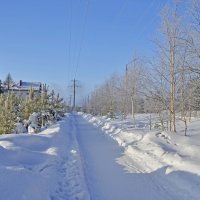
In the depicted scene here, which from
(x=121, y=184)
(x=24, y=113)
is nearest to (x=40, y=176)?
(x=121, y=184)

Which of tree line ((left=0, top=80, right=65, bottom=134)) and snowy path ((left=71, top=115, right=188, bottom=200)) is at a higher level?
tree line ((left=0, top=80, right=65, bottom=134))

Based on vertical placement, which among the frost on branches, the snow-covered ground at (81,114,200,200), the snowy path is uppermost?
the frost on branches

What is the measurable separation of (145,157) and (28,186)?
7646 millimetres

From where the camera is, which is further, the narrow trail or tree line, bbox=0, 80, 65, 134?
tree line, bbox=0, 80, 65, 134

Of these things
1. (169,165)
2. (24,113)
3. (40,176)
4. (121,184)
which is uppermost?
(24,113)

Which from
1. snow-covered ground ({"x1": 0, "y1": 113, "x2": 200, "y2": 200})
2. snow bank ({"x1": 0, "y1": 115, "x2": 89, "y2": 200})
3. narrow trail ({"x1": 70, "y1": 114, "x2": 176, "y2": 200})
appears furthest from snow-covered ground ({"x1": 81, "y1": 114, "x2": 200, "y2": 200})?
snow bank ({"x1": 0, "y1": 115, "x2": 89, "y2": 200})

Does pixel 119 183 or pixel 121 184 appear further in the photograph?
pixel 119 183

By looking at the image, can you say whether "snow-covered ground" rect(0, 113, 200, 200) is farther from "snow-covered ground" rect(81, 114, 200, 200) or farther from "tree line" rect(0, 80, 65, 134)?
"tree line" rect(0, 80, 65, 134)

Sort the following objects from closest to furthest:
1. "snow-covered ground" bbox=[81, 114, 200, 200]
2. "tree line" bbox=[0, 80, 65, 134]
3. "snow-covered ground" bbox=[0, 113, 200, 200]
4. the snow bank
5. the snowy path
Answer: the snow bank, "snow-covered ground" bbox=[0, 113, 200, 200], the snowy path, "snow-covered ground" bbox=[81, 114, 200, 200], "tree line" bbox=[0, 80, 65, 134]

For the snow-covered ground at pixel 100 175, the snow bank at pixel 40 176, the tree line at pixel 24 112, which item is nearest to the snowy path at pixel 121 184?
the snow-covered ground at pixel 100 175

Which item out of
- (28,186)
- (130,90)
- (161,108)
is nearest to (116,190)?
A: (28,186)

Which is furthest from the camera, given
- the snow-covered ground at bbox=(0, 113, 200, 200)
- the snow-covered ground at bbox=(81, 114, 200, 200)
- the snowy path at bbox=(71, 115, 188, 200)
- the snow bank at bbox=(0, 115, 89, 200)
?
the snow-covered ground at bbox=(81, 114, 200, 200)

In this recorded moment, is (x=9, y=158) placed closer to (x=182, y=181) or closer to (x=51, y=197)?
(x=51, y=197)

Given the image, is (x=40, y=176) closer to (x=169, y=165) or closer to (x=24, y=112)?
(x=169, y=165)
